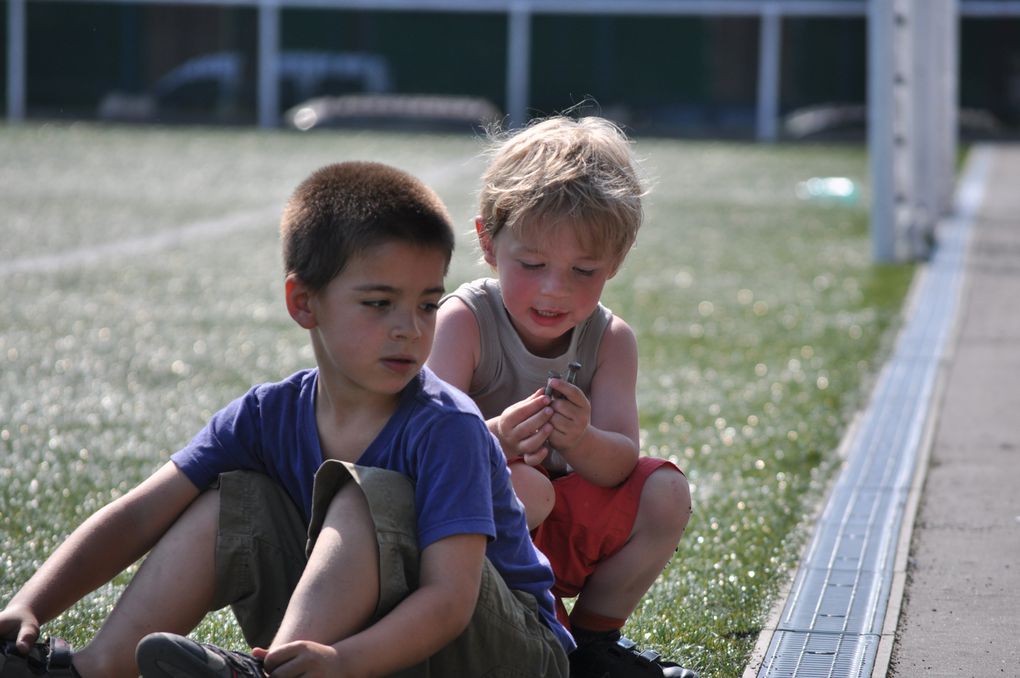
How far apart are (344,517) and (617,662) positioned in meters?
0.79

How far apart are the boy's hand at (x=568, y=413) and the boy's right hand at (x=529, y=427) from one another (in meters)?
0.01

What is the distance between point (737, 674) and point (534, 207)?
3.55ft

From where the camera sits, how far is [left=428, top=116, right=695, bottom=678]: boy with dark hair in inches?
115

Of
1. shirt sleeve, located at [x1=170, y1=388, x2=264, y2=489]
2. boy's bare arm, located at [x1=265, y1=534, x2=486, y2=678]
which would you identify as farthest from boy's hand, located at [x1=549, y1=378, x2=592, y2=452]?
shirt sleeve, located at [x1=170, y1=388, x2=264, y2=489]

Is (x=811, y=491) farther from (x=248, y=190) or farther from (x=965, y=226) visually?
(x=248, y=190)

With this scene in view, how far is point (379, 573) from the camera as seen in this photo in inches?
92.0

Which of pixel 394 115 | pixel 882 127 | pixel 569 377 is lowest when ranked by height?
pixel 569 377

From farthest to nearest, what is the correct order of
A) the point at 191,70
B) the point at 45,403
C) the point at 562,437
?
1. the point at 191,70
2. the point at 45,403
3. the point at 562,437

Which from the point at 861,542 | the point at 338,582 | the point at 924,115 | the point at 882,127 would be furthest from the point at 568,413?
the point at 924,115

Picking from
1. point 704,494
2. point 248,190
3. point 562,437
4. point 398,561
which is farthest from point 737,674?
point 248,190

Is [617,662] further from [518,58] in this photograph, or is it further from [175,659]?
[518,58]

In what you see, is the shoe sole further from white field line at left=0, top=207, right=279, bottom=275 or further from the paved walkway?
white field line at left=0, top=207, right=279, bottom=275

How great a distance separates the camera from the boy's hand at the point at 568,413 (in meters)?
2.74

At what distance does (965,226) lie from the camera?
1365cm
